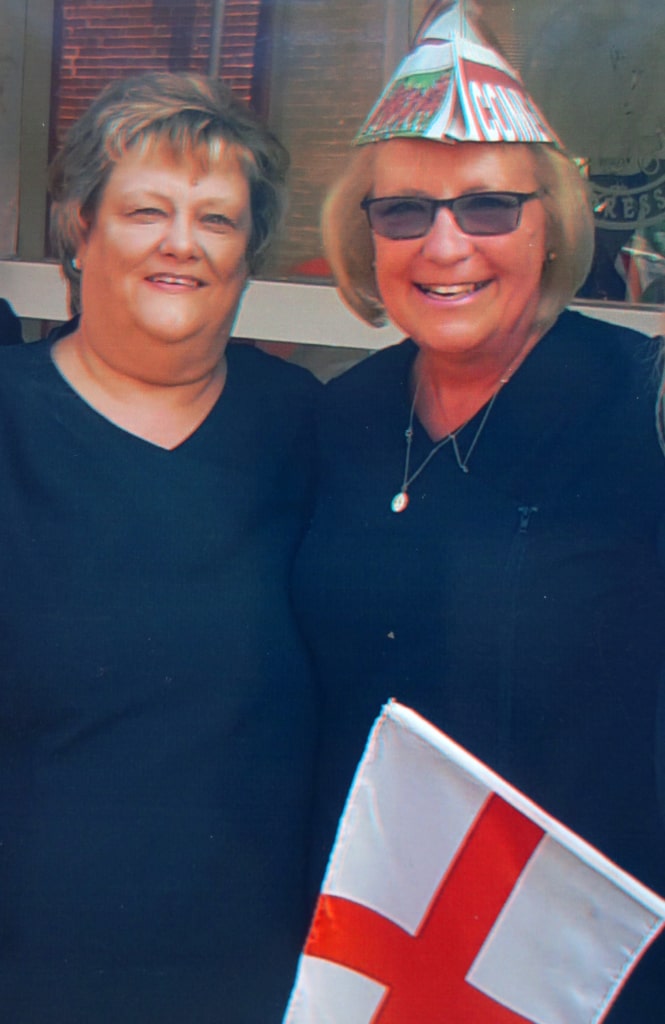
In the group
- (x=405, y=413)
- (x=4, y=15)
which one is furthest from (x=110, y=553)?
(x=4, y=15)

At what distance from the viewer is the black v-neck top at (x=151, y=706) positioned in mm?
1672

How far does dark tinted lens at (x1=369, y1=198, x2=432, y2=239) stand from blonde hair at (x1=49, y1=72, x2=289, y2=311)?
0.15 meters

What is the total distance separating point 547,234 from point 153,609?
82 centimetres

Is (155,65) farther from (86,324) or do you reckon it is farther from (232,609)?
(232,609)

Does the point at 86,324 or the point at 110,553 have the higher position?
the point at 86,324

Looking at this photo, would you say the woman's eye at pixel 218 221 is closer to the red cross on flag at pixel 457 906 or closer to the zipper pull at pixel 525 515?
the zipper pull at pixel 525 515

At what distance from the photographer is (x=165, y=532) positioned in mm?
1681

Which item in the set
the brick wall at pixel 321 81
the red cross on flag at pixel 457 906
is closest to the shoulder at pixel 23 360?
the brick wall at pixel 321 81

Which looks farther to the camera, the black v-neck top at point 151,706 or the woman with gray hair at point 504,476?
the black v-neck top at point 151,706

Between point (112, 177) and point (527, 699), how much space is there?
0.99 m

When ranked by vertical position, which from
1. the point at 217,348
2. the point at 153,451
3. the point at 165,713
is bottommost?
the point at 165,713

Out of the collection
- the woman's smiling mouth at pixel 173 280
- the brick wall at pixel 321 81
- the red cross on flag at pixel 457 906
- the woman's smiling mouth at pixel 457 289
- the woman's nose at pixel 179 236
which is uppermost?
the brick wall at pixel 321 81

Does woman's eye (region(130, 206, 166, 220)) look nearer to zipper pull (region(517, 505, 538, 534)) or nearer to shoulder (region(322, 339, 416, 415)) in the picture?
shoulder (region(322, 339, 416, 415))

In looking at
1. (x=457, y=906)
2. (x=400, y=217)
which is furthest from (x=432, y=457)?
(x=457, y=906)
